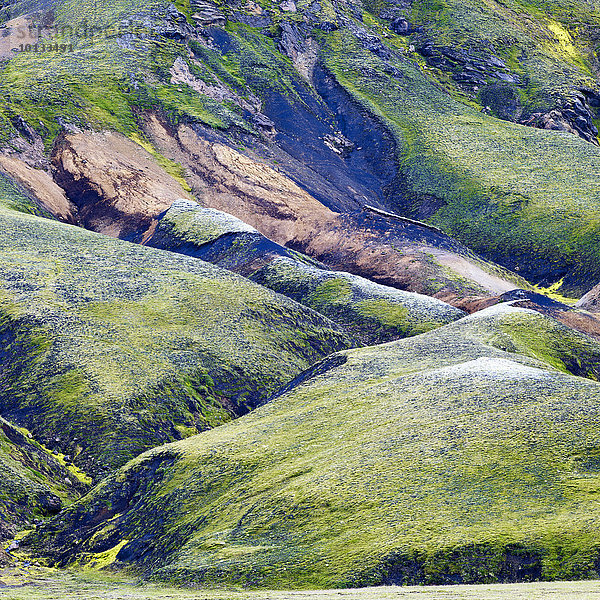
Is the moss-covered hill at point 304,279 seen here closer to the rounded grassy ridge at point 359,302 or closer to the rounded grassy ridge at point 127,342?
the rounded grassy ridge at point 359,302

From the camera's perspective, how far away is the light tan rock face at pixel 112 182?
86.5 metres

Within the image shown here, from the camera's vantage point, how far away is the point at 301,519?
31.8 metres

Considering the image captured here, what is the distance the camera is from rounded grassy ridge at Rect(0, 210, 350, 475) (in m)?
47.0

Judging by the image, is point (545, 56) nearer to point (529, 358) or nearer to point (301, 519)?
point (529, 358)

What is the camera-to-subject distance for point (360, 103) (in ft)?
407

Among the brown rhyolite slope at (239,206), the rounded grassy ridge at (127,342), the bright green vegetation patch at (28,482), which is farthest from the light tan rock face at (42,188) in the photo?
the bright green vegetation patch at (28,482)

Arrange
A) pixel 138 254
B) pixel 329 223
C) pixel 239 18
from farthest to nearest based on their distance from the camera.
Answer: pixel 239 18 → pixel 329 223 → pixel 138 254

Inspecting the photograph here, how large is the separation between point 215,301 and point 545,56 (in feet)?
382

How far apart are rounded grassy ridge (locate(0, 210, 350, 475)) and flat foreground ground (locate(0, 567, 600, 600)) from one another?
36.3ft

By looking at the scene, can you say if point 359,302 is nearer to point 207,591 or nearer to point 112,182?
point 112,182

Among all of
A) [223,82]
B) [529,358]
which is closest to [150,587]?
[529,358]

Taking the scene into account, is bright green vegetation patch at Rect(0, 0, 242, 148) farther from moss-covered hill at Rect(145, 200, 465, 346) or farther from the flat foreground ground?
the flat foreground ground

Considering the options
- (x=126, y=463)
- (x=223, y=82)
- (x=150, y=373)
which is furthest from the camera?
(x=223, y=82)

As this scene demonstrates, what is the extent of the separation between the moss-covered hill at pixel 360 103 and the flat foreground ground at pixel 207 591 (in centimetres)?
6466
